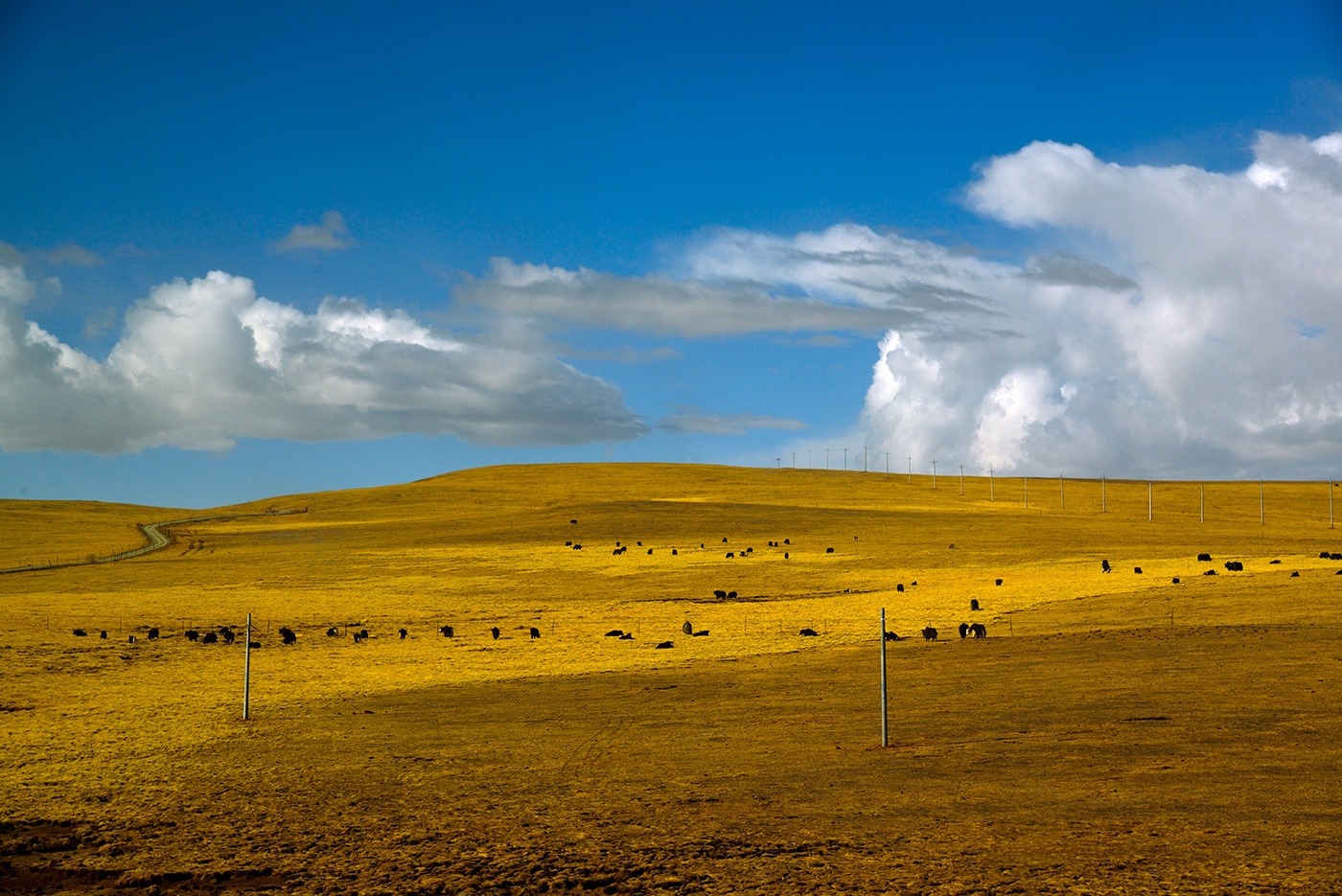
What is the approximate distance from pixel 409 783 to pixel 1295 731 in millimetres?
14503

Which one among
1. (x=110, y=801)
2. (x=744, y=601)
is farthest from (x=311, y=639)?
(x=110, y=801)

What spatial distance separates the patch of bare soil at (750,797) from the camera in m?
11.0

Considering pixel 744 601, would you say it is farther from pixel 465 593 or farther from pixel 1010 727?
pixel 1010 727

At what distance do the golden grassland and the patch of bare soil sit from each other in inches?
2.7

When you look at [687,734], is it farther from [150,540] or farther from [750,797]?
[150,540]

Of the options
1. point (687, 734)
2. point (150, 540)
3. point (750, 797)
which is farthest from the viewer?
point (150, 540)

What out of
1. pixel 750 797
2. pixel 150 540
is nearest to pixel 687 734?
pixel 750 797

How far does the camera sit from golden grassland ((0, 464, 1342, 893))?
11.4 meters

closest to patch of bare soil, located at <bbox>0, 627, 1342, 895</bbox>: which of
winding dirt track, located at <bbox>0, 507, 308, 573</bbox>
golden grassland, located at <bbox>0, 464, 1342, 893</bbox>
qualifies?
golden grassland, located at <bbox>0, 464, 1342, 893</bbox>

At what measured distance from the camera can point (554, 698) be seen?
23672 millimetres

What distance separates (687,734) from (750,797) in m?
4.88

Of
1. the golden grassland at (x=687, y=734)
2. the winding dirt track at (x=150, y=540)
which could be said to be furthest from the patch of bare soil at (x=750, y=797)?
Result: the winding dirt track at (x=150, y=540)

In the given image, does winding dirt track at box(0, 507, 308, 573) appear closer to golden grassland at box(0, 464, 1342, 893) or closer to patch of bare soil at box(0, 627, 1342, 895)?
golden grassland at box(0, 464, 1342, 893)

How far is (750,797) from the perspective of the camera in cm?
1425
